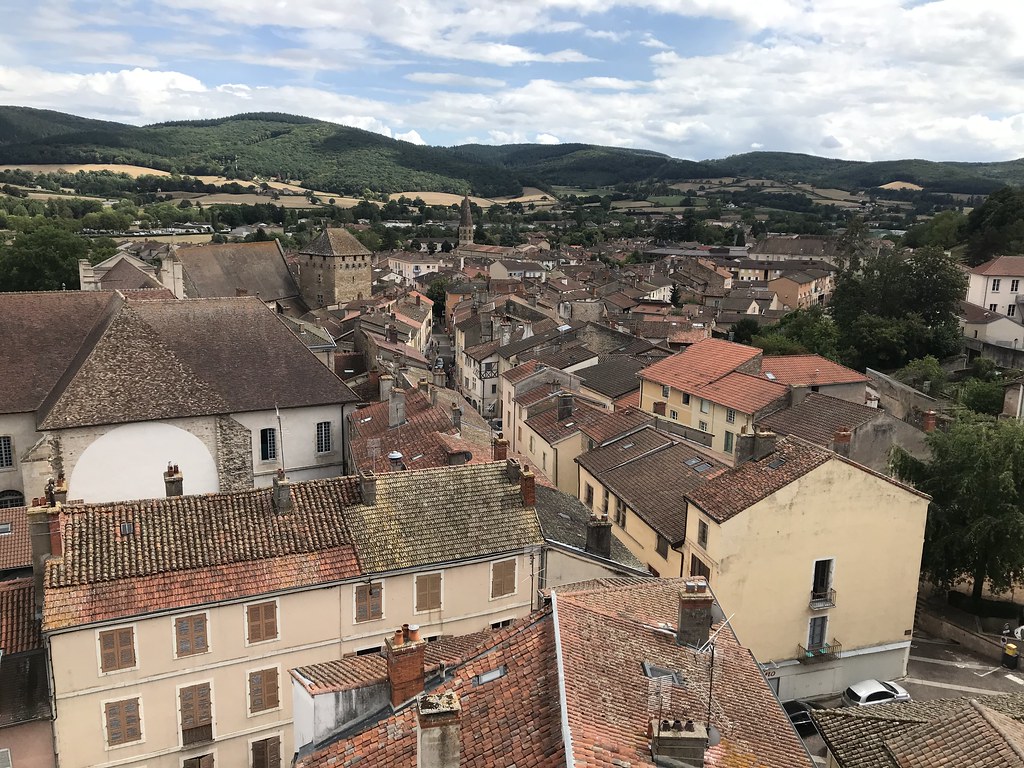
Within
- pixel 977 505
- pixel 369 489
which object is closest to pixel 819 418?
pixel 977 505

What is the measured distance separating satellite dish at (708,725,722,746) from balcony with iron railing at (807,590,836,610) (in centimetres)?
1401

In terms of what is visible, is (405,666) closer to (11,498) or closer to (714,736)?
(714,736)

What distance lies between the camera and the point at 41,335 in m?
36.2

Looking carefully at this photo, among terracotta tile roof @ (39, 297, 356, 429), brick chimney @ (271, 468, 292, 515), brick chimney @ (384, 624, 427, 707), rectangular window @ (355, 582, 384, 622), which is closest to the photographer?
brick chimney @ (384, 624, 427, 707)

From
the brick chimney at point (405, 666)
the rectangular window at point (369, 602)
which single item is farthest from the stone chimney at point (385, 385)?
the brick chimney at point (405, 666)

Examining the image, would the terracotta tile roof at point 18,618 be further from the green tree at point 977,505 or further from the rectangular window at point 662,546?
the green tree at point 977,505

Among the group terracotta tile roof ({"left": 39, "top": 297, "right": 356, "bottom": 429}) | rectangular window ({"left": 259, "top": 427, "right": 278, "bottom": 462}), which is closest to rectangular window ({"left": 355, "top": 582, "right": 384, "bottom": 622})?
terracotta tile roof ({"left": 39, "top": 297, "right": 356, "bottom": 429})

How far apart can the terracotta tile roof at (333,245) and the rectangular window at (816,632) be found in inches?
2561

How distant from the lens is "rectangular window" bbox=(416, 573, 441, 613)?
2036 cm

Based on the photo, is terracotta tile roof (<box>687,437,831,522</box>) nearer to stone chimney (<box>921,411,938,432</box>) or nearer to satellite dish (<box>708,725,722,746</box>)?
satellite dish (<box>708,725,722,746</box>)

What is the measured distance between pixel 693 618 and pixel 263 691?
11318 millimetres

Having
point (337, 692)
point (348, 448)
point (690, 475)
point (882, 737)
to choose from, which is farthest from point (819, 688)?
point (348, 448)

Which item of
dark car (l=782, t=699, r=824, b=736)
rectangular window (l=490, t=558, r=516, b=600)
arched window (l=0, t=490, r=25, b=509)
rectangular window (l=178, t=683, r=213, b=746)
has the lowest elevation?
dark car (l=782, t=699, r=824, b=736)

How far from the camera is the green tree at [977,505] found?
27375 millimetres
